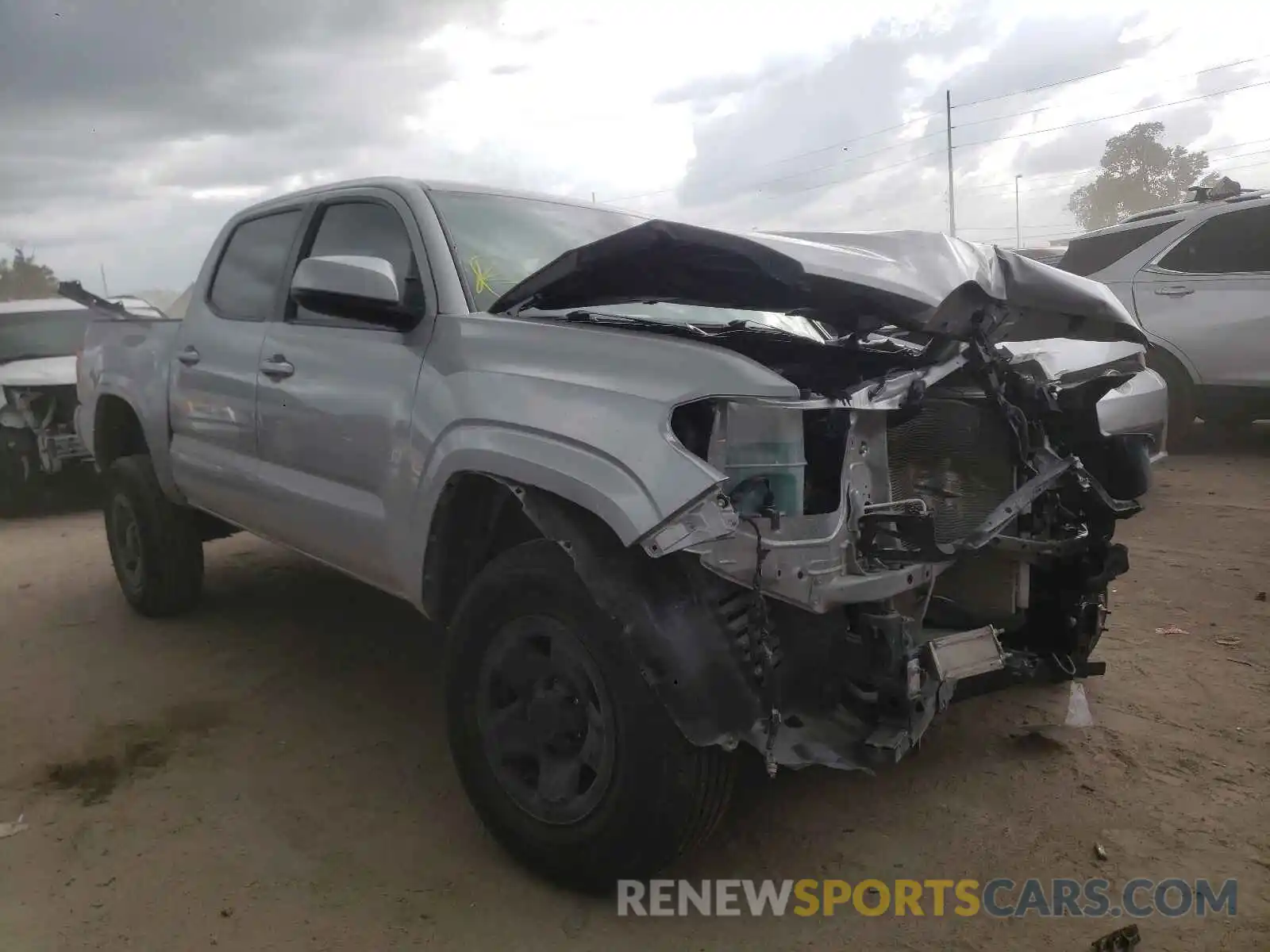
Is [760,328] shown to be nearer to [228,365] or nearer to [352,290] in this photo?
[352,290]

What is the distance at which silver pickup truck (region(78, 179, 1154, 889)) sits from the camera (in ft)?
7.10

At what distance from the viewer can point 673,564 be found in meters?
2.22

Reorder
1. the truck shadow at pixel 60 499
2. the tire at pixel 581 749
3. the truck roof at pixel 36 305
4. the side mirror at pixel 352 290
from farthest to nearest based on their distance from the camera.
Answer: the truck roof at pixel 36 305 → the truck shadow at pixel 60 499 → the side mirror at pixel 352 290 → the tire at pixel 581 749

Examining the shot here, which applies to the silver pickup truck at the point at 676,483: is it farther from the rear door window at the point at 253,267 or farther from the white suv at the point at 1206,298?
the white suv at the point at 1206,298

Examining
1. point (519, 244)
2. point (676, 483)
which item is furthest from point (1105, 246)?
point (676, 483)

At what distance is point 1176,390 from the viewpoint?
7.59m

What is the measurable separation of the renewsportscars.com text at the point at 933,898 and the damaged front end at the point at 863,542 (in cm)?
46

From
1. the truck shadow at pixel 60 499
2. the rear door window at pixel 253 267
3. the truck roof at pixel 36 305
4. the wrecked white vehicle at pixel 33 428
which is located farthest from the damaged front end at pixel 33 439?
the rear door window at pixel 253 267

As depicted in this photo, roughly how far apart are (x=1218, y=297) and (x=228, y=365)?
708cm

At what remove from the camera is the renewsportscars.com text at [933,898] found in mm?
2359

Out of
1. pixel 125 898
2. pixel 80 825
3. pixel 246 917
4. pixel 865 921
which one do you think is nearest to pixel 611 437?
pixel 865 921

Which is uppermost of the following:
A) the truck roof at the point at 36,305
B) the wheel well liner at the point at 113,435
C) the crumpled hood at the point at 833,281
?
the truck roof at the point at 36,305

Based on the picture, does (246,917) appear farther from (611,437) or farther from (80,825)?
(611,437)

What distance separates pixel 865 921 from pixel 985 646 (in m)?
0.75
